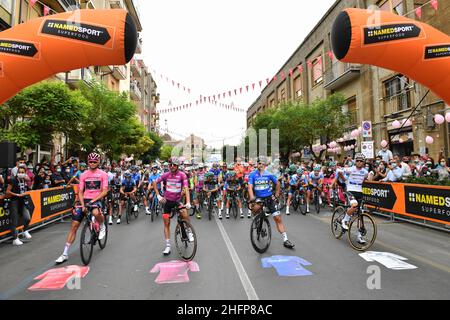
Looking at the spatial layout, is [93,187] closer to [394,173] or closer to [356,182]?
[356,182]

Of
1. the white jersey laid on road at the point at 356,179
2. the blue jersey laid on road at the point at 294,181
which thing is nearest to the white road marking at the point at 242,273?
the white jersey laid on road at the point at 356,179

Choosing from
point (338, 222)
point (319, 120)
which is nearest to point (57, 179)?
point (338, 222)

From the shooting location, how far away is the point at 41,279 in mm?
5023

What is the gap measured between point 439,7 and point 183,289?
18922mm

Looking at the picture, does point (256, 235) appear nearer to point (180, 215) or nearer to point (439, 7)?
point (180, 215)

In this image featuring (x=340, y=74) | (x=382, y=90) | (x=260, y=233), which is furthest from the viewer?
(x=340, y=74)

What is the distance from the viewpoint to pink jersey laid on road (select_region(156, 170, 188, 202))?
661 cm

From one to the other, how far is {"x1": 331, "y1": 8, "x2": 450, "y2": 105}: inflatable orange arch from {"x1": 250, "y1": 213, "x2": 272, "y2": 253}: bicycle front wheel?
3653mm

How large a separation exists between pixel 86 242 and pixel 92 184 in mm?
1147

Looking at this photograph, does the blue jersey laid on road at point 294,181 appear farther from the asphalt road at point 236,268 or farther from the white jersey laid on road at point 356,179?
the white jersey laid on road at point 356,179

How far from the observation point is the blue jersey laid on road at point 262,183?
6.85m

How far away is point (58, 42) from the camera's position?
5602 mm

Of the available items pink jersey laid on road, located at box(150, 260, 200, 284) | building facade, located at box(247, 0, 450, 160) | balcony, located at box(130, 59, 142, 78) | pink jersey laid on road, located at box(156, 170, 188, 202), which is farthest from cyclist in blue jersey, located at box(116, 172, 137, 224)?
balcony, located at box(130, 59, 142, 78)
